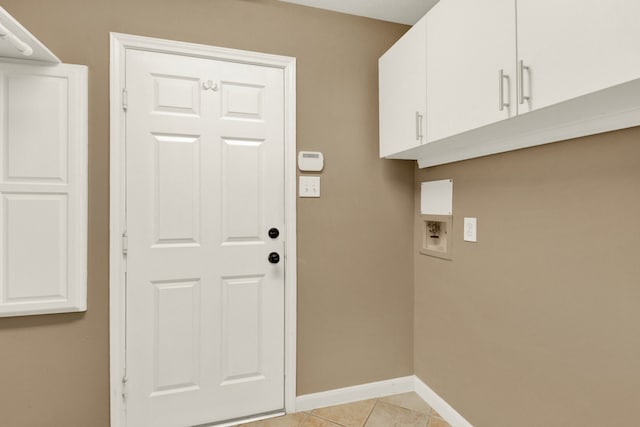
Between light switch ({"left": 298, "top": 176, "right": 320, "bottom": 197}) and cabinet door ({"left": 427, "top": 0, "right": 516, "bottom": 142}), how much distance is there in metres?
0.73

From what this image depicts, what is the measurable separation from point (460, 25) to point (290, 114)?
100cm

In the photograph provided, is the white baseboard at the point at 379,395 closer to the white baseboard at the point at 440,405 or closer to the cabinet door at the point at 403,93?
the white baseboard at the point at 440,405

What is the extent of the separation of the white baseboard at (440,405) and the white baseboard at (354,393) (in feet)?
0.26

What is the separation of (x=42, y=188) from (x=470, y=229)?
2.16 metres

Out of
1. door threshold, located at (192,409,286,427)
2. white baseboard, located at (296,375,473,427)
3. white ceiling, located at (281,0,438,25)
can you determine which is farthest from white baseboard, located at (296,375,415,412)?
white ceiling, located at (281,0,438,25)

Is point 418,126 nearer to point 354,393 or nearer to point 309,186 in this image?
point 309,186

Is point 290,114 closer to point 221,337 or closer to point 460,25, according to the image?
point 460,25

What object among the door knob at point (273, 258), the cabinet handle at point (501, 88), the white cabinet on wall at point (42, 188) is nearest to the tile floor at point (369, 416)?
the door knob at point (273, 258)

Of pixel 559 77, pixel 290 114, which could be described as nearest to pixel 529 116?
pixel 559 77

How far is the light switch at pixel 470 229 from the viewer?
182 centimetres

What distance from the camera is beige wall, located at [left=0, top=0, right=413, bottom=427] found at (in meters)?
1.71

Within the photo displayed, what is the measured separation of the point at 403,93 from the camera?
192 centimetres

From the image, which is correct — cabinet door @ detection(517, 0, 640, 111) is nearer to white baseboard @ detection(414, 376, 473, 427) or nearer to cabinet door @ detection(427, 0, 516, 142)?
cabinet door @ detection(427, 0, 516, 142)

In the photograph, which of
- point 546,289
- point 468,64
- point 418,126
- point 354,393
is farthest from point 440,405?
point 468,64
